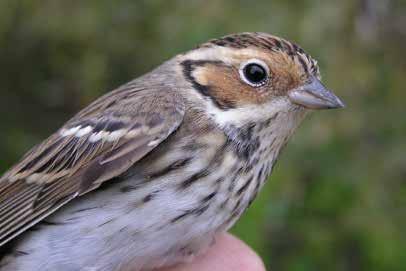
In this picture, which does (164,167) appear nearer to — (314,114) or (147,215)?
(147,215)

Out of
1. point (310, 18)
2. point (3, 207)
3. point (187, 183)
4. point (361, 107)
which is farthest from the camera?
point (361, 107)

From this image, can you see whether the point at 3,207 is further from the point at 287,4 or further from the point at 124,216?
the point at 287,4

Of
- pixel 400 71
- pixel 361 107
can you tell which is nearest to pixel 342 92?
pixel 361 107

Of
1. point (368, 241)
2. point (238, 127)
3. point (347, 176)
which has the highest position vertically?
point (238, 127)

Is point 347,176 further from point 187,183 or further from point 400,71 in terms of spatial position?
point 187,183

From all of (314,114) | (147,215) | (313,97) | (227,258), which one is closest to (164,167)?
(147,215)

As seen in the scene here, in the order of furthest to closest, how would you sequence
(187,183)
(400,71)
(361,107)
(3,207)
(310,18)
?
(400,71) → (361,107) → (310,18) → (3,207) → (187,183)

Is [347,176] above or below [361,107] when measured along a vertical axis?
below

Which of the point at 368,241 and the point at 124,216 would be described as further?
the point at 368,241
